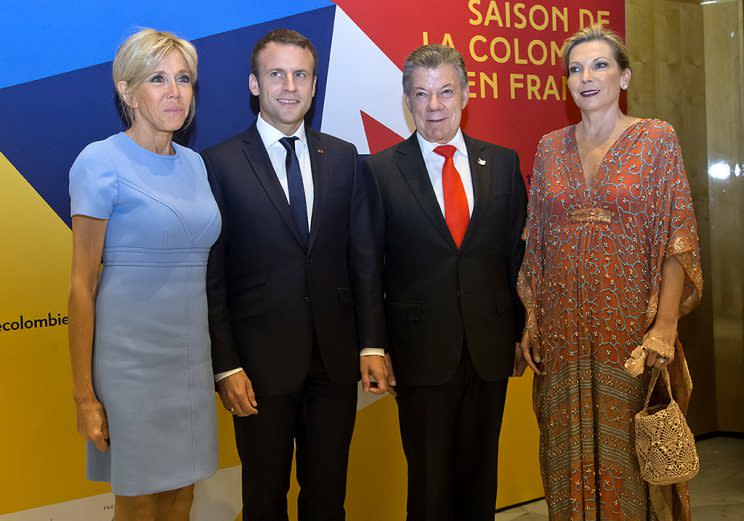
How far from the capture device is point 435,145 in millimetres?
2828

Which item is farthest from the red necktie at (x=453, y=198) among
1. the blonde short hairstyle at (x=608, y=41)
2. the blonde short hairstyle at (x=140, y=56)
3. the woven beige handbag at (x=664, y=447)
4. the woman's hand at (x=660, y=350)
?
the blonde short hairstyle at (x=140, y=56)

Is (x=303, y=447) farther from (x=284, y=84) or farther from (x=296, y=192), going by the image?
(x=284, y=84)

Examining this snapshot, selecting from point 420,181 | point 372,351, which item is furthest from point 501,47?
point 372,351

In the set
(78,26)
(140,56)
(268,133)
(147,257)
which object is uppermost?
(78,26)

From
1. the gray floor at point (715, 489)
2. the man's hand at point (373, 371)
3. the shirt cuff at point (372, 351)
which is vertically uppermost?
the shirt cuff at point (372, 351)

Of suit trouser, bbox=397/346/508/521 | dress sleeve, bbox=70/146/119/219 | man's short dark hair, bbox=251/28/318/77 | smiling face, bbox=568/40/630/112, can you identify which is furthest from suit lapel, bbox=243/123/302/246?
smiling face, bbox=568/40/630/112

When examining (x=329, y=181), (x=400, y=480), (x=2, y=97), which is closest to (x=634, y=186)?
(x=329, y=181)

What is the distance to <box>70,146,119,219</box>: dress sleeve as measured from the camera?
7.06 feet

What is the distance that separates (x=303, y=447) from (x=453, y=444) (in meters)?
0.56

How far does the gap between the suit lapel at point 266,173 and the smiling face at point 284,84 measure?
0.10 metres

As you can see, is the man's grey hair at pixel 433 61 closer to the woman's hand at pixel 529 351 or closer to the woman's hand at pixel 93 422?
the woman's hand at pixel 529 351

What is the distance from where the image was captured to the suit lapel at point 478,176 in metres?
2.74

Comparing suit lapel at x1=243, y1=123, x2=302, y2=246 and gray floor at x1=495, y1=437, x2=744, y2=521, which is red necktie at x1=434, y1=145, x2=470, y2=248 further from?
gray floor at x1=495, y1=437, x2=744, y2=521

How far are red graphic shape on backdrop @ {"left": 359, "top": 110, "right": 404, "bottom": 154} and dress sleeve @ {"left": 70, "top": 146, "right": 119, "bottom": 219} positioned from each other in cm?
164
